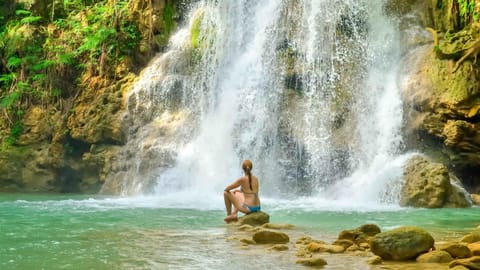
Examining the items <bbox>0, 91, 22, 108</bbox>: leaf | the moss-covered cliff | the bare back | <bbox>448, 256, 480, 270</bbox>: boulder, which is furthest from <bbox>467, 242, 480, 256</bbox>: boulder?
<bbox>0, 91, 22, 108</bbox>: leaf

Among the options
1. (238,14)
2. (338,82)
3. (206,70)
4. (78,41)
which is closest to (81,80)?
(78,41)

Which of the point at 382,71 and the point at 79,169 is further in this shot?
the point at 79,169

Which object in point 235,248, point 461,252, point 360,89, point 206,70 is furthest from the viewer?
point 206,70

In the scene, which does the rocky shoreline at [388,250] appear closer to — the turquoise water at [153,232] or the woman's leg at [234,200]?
the turquoise water at [153,232]

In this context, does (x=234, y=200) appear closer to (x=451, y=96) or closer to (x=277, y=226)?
(x=277, y=226)

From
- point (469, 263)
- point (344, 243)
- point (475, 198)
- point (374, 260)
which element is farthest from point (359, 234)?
point (475, 198)

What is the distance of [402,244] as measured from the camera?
6.16m

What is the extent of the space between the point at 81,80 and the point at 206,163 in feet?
22.4

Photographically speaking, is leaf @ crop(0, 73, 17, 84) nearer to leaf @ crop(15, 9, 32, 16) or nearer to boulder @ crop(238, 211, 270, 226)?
leaf @ crop(15, 9, 32, 16)

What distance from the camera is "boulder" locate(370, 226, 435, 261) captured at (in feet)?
20.1

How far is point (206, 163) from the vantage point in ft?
58.0

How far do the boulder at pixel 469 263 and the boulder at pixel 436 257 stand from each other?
1.19 feet

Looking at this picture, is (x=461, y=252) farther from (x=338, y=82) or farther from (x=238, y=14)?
(x=238, y=14)

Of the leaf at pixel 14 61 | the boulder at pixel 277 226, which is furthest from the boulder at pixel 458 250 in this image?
the leaf at pixel 14 61
